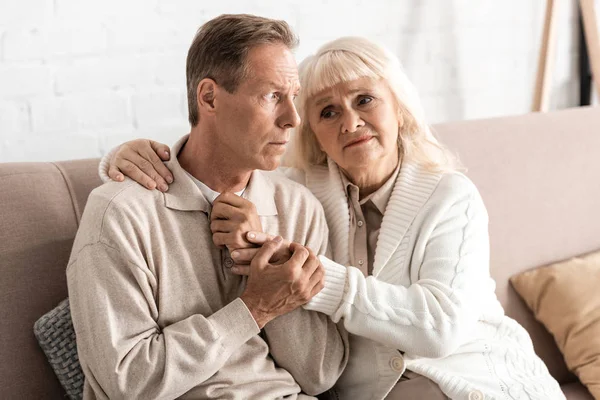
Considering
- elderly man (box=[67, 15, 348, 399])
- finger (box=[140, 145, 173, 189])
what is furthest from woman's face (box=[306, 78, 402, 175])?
finger (box=[140, 145, 173, 189])

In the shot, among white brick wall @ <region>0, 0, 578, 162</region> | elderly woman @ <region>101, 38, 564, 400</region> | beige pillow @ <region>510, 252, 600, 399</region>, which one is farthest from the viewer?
beige pillow @ <region>510, 252, 600, 399</region>

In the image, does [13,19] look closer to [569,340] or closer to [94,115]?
[94,115]

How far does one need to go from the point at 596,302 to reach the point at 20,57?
1.67 m

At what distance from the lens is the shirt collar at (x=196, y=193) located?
1.67 m

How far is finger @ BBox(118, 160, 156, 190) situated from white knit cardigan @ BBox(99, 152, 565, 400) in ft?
0.17

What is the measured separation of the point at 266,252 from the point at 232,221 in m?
0.09

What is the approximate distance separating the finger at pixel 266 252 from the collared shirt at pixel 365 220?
0.99 ft

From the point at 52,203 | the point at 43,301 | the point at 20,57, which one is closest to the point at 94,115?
the point at 20,57

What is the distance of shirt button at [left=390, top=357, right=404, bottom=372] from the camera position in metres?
1.79

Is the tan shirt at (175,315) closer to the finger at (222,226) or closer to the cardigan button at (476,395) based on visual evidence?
the finger at (222,226)

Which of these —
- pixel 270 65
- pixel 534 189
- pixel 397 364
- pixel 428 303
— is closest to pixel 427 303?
pixel 428 303

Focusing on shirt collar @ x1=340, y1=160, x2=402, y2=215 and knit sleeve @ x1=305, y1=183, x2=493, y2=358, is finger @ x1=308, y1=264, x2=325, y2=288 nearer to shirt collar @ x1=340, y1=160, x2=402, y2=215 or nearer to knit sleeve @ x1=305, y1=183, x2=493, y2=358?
knit sleeve @ x1=305, y1=183, x2=493, y2=358

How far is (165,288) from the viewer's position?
1.61 m

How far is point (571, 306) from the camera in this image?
2.27 m
